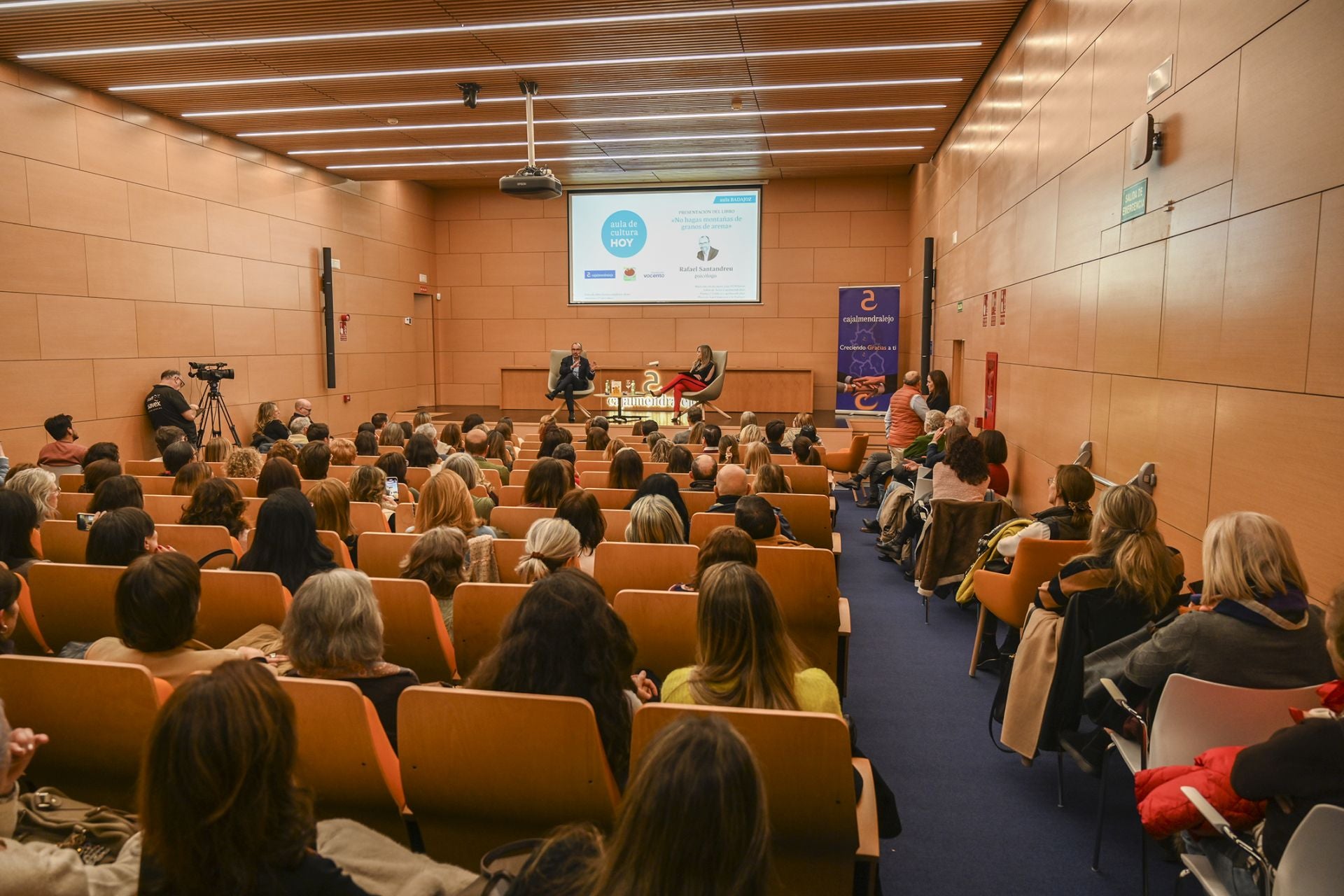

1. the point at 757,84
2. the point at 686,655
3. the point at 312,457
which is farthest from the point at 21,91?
the point at 686,655

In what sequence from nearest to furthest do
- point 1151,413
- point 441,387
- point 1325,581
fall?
point 1325,581
point 1151,413
point 441,387

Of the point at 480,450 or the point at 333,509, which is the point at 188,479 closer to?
the point at 333,509

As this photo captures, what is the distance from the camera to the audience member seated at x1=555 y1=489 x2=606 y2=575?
3.90 m

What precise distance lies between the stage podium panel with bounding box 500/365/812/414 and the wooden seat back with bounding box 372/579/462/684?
11368 millimetres

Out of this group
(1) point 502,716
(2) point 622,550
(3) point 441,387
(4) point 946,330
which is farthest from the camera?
(3) point 441,387

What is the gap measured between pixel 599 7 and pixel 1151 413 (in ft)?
16.3

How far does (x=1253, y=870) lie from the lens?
202 centimetres

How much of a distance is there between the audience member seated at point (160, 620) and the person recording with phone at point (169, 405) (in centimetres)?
797

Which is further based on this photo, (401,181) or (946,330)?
(401,181)

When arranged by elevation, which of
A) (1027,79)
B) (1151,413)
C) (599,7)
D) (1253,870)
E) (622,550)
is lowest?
(1253,870)

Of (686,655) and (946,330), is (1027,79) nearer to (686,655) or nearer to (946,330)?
(946,330)

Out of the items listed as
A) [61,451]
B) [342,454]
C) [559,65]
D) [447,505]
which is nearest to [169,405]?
[61,451]

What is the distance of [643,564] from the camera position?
363 cm

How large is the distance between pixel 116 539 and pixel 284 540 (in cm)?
64
